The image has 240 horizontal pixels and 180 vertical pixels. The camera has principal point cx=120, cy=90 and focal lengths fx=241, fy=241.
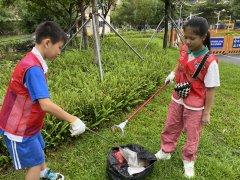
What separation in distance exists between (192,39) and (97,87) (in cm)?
248

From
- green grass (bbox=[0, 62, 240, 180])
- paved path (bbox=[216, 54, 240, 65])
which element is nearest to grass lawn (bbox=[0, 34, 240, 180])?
green grass (bbox=[0, 62, 240, 180])

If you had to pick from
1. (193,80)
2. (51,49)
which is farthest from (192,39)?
(51,49)

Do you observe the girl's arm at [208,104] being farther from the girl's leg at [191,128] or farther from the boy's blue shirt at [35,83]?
the boy's blue shirt at [35,83]

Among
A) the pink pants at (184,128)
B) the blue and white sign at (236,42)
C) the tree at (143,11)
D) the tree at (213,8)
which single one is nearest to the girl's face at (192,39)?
the pink pants at (184,128)

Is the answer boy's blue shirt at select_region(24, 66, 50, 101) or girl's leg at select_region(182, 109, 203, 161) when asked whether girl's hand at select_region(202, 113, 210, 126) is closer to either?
girl's leg at select_region(182, 109, 203, 161)

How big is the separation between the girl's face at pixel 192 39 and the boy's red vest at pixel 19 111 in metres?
1.43

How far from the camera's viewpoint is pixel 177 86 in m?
2.63

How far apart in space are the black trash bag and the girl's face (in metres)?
1.29

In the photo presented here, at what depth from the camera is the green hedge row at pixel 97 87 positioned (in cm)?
363

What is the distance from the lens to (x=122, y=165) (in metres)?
2.60

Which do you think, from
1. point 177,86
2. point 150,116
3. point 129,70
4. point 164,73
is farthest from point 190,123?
point 164,73

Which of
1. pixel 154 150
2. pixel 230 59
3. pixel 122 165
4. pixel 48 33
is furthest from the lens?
pixel 230 59

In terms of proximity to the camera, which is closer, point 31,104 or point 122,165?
point 31,104

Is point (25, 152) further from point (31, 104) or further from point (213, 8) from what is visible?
point (213, 8)
